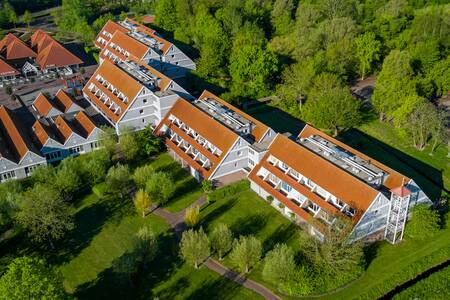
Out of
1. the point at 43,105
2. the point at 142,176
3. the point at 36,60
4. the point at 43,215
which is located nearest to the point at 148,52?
the point at 43,105

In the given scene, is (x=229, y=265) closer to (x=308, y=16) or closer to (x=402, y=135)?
(x=402, y=135)

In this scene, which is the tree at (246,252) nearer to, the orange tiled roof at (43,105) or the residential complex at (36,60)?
the orange tiled roof at (43,105)

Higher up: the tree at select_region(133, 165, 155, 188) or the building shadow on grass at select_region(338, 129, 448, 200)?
the building shadow on grass at select_region(338, 129, 448, 200)

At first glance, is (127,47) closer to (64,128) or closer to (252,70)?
(252,70)

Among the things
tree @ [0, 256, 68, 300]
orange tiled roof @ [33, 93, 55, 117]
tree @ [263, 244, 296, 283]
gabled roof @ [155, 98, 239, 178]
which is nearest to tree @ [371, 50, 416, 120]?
gabled roof @ [155, 98, 239, 178]

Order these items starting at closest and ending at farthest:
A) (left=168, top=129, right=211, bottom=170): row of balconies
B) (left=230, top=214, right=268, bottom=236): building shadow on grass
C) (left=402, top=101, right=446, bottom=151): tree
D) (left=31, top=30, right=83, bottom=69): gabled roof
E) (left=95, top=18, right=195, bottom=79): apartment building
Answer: (left=230, top=214, right=268, bottom=236): building shadow on grass < (left=168, top=129, right=211, bottom=170): row of balconies < (left=402, top=101, right=446, bottom=151): tree < (left=95, top=18, right=195, bottom=79): apartment building < (left=31, top=30, right=83, bottom=69): gabled roof

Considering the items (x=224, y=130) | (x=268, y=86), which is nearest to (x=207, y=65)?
(x=268, y=86)

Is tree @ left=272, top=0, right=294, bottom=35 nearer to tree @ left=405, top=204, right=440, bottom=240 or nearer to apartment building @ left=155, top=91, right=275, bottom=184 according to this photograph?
apartment building @ left=155, top=91, right=275, bottom=184
